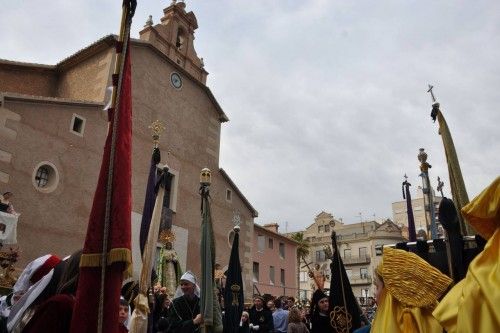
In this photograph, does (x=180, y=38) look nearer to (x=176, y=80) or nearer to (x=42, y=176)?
(x=176, y=80)

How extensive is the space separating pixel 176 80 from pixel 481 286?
70.8 ft

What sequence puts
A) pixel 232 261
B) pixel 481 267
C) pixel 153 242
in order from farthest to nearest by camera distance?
pixel 232 261
pixel 153 242
pixel 481 267

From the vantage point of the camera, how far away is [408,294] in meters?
2.80

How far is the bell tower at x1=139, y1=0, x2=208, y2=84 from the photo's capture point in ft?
74.4

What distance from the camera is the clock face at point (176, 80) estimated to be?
21.9m

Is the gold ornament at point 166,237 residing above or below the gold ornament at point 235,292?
above

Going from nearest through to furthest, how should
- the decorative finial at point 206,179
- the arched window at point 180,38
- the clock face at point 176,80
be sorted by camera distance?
the decorative finial at point 206,179
the clock face at point 176,80
the arched window at point 180,38

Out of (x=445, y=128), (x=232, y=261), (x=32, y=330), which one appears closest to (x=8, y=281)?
(x=232, y=261)

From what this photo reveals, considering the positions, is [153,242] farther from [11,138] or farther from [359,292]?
[359,292]

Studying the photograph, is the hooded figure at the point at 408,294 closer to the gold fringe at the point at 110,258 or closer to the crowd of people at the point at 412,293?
the crowd of people at the point at 412,293

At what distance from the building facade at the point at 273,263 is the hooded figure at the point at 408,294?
2701cm

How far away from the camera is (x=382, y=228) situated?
53.8 metres

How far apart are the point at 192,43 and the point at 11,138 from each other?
1416cm

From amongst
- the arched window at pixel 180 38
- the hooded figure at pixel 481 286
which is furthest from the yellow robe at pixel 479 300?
the arched window at pixel 180 38
